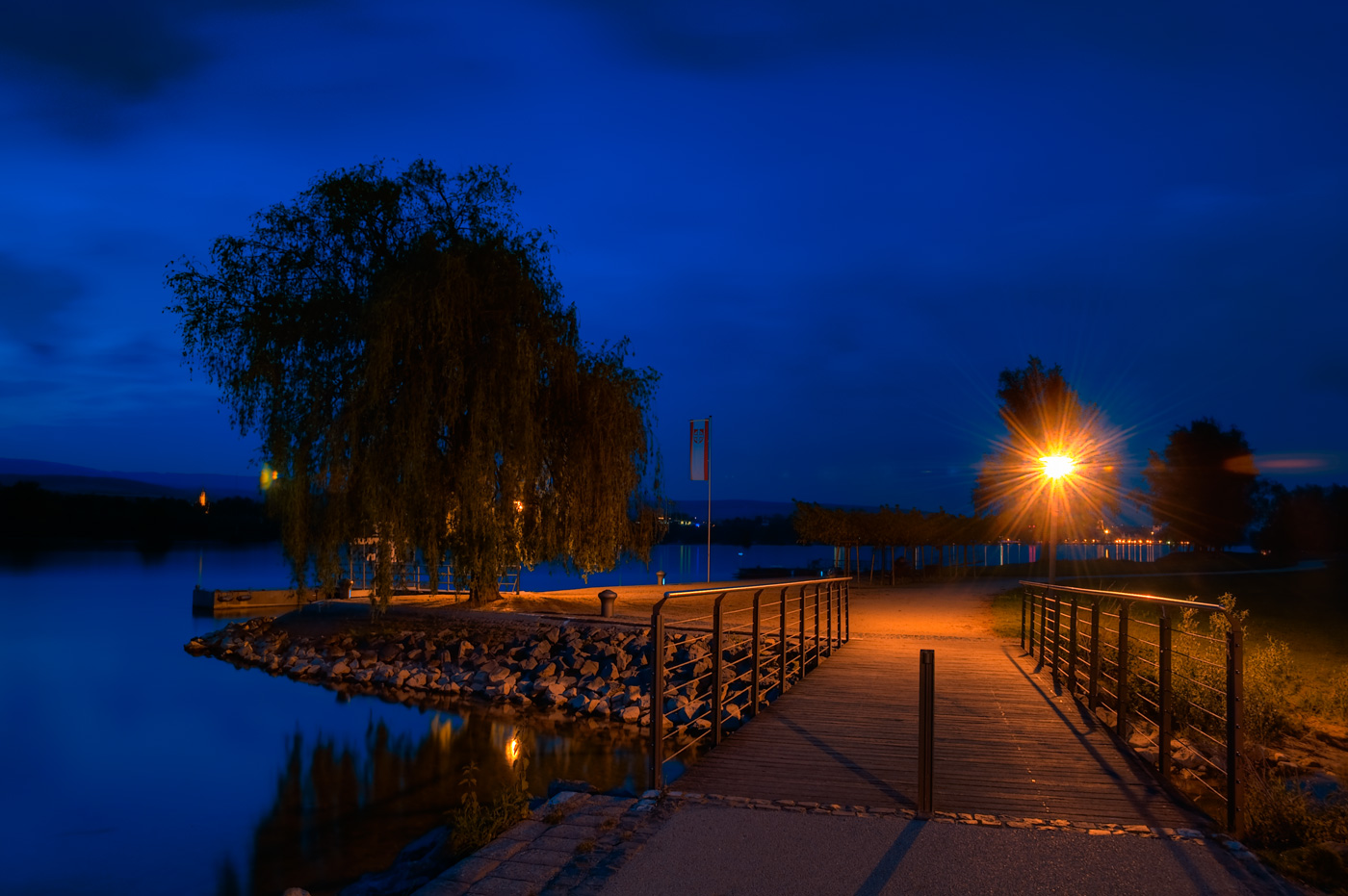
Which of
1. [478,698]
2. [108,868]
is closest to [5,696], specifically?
[478,698]

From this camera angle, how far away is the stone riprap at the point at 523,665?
14969 millimetres

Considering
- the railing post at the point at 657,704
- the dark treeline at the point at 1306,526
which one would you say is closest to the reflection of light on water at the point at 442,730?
the railing post at the point at 657,704

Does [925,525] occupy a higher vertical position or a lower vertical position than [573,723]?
higher

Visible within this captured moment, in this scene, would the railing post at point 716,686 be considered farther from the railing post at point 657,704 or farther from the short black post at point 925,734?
the short black post at point 925,734

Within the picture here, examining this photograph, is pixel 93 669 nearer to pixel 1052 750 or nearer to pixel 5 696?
pixel 5 696

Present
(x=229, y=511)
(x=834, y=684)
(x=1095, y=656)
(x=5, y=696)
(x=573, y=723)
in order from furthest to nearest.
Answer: (x=229, y=511) → (x=5, y=696) → (x=573, y=723) → (x=834, y=684) → (x=1095, y=656)

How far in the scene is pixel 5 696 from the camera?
787 inches

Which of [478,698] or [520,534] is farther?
[520,534]

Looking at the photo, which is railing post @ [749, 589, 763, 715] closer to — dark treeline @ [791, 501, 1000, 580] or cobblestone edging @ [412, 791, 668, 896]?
cobblestone edging @ [412, 791, 668, 896]

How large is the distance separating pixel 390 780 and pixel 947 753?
8.06 m

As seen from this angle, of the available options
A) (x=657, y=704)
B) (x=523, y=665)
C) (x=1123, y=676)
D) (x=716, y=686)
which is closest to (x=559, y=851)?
(x=657, y=704)

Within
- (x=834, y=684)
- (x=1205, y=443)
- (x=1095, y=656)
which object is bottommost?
(x=834, y=684)

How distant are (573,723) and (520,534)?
5.40m

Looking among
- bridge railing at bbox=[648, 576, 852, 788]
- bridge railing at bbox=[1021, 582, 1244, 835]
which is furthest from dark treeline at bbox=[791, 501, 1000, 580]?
bridge railing at bbox=[1021, 582, 1244, 835]
